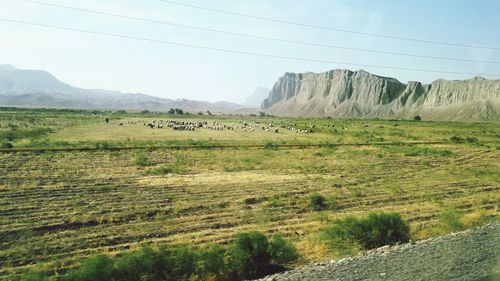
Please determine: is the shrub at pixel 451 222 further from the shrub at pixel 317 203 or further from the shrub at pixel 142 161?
the shrub at pixel 142 161

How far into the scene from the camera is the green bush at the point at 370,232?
13578 millimetres

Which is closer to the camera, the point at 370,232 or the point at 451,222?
the point at 370,232

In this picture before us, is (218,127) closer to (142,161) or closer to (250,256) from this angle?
(142,161)

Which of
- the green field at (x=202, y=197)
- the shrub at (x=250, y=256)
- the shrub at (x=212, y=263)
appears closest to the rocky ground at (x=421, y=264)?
the shrub at (x=250, y=256)

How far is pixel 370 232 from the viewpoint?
1377 centimetres

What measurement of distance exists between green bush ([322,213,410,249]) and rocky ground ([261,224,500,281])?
949 millimetres

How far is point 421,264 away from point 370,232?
117 inches

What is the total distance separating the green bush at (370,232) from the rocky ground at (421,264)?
95cm

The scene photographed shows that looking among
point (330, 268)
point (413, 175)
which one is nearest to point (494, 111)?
point (413, 175)

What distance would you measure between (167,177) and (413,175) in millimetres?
15682

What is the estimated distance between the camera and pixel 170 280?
10.4m

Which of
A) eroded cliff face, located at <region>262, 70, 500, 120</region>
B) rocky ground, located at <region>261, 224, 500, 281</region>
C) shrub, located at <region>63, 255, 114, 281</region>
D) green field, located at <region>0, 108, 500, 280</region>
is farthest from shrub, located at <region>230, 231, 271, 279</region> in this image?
eroded cliff face, located at <region>262, 70, 500, 120</region>

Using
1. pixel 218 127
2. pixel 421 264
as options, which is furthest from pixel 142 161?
pixel 218 127

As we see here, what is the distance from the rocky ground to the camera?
10070 millimetres
